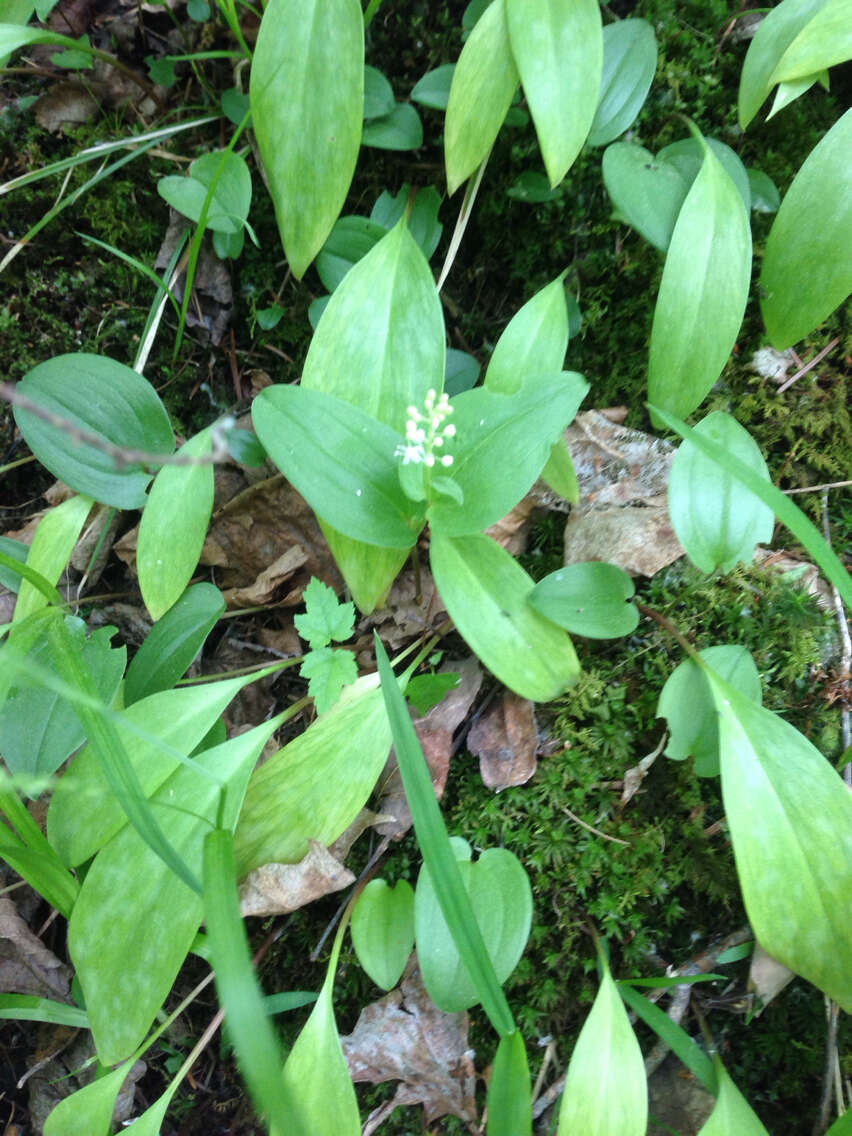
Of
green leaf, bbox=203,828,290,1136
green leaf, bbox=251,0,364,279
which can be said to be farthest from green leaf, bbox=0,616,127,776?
green leaf, bbox=251,0,364,279

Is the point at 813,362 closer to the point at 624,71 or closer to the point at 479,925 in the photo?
the point at 624,71

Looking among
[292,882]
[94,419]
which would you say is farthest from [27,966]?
[94,419]

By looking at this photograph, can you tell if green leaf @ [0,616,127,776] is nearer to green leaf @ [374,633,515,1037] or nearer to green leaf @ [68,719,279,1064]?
green leaf @ [68,719,279,1064]

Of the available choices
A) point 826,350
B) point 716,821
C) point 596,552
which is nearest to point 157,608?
point 596,552

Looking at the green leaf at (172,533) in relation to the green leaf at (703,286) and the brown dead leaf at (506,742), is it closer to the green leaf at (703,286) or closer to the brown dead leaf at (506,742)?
the brown dead leaf at (506,742)

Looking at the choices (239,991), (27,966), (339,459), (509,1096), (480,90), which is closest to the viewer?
(239,991)

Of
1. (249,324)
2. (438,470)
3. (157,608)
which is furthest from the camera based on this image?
(249,324)

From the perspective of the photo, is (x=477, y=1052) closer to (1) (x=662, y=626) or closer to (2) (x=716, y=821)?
(2) (x=716, y=821)
